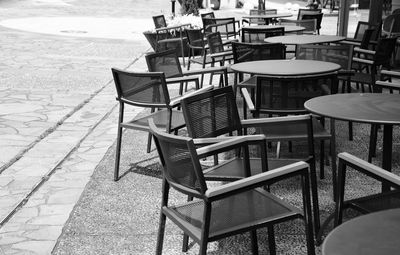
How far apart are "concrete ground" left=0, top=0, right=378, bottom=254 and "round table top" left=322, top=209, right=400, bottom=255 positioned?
2.28m

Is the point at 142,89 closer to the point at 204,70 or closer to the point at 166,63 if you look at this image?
the point at 166,63

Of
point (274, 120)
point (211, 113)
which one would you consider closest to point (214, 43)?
point (211, 113)

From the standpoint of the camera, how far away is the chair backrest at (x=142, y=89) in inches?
193

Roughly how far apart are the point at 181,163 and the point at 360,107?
137 centimetres

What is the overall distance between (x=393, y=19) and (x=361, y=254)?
8.76m

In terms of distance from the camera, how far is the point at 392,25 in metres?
9.86

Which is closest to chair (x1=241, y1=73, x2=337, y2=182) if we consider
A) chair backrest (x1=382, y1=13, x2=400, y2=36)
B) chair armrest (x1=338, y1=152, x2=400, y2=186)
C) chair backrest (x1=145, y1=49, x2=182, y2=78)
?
chair armrest (x1=338, y1=152, x2=400, y2=186)

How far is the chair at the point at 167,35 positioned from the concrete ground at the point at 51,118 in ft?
2.19

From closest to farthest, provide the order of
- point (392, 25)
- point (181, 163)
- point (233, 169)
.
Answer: point (181, 163) → point (233, 169) → point (392, 25)

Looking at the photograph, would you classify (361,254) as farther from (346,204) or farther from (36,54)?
(36,54)

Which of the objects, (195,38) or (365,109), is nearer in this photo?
(365,109)

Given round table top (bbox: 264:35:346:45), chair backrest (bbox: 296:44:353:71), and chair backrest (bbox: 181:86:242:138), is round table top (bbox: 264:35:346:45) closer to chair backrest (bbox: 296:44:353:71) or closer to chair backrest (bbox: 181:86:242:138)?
chair backrest (bbox: 296:44:353:71)

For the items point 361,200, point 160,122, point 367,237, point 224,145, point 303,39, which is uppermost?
point 367,237

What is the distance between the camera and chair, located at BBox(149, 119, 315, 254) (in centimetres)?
288
